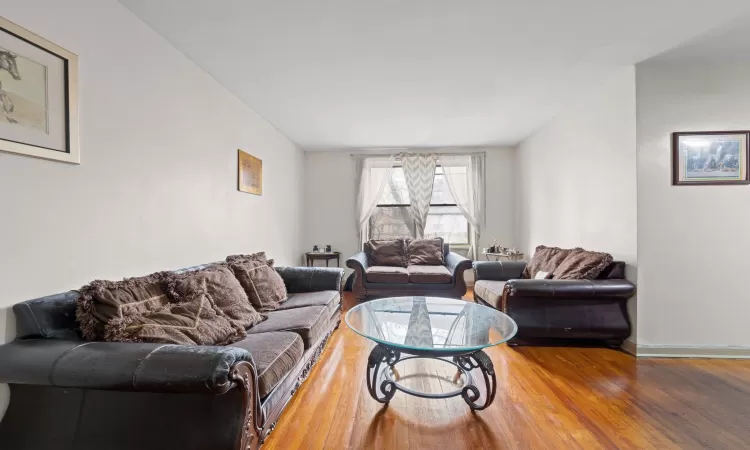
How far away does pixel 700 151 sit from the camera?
2545mm

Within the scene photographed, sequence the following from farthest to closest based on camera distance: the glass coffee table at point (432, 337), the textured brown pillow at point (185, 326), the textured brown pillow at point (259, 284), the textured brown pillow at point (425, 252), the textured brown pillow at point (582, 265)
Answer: the textured brown pillow at point (425, 252) → the textured brown pillow at point (582, 265) → the textured brown pillow at point (259, 284) → the glass coffee table at point (432, 337) → the textured brown pillow at point (185, 326)

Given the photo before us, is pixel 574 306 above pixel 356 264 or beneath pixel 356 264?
beneath

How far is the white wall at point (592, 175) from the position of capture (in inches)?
105

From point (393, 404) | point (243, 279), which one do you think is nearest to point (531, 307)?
point (393, 404)

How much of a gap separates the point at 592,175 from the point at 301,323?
3.17 m

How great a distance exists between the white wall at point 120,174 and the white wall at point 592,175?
3671 mm

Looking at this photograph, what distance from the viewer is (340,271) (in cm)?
322

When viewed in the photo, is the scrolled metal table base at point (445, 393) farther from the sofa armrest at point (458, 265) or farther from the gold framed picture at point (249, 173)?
the gold framed picture at point (249, 173)

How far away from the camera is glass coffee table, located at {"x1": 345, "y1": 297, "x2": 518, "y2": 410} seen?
5.89 feet

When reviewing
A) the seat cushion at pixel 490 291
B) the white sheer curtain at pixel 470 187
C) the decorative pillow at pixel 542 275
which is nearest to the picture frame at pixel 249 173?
the seat cushion at pixel 490 291

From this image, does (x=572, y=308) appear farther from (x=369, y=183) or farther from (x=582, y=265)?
(x=369, y=183)

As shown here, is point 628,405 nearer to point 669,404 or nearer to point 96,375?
point 669,404

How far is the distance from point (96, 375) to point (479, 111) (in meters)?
3.84

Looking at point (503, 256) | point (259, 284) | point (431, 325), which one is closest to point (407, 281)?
point (503, 256)
